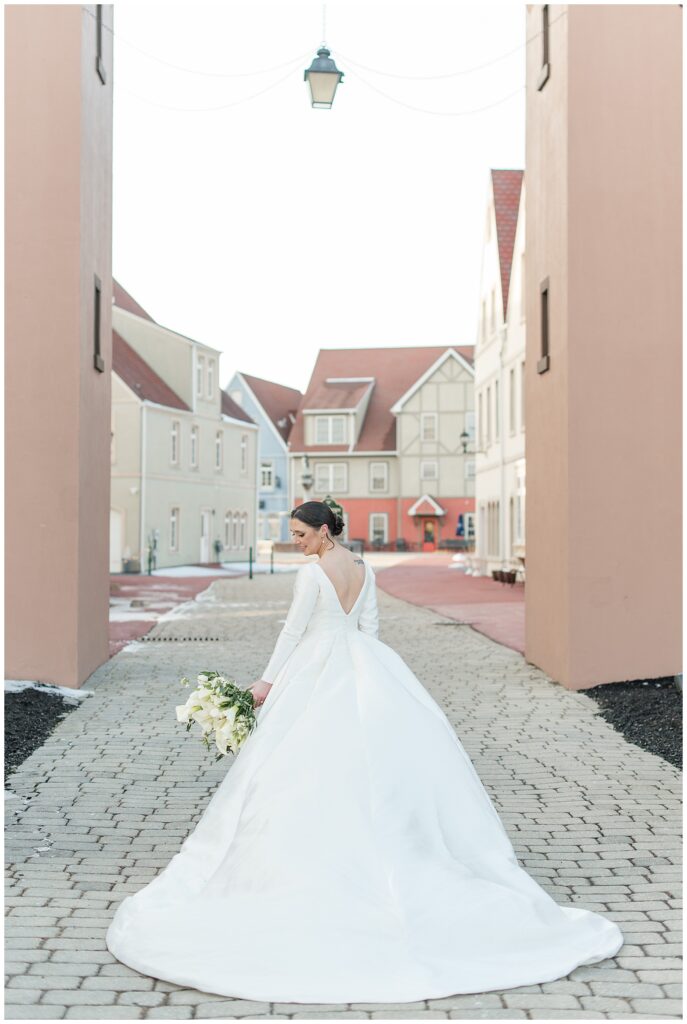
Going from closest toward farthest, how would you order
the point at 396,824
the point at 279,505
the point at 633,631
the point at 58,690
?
the point at 396,824
the point at 58,690
the point at 633,631
the point at 279,505

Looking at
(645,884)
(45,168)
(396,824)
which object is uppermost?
(45,168)

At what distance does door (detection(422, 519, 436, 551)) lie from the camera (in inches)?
2517

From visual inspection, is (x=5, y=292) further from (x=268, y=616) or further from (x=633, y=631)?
(x=268, y=616)

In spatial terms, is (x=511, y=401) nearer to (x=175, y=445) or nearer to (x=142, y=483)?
(x=142, y=483)

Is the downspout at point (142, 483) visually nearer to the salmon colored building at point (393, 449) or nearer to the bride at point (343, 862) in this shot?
the salmon colored building at point (393, 449)

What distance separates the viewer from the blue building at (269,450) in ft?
216

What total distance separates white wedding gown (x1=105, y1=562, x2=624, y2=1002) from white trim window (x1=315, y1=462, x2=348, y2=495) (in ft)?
193

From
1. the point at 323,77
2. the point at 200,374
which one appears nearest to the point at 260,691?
the point at 323,77

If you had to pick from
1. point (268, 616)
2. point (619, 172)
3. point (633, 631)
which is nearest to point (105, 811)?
point (633, 631)

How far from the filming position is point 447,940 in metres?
4.22

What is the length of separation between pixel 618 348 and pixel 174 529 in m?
33.3

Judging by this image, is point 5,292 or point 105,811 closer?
point 105,811

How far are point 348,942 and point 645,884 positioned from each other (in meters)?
1.87

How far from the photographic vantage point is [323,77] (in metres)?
9.83
